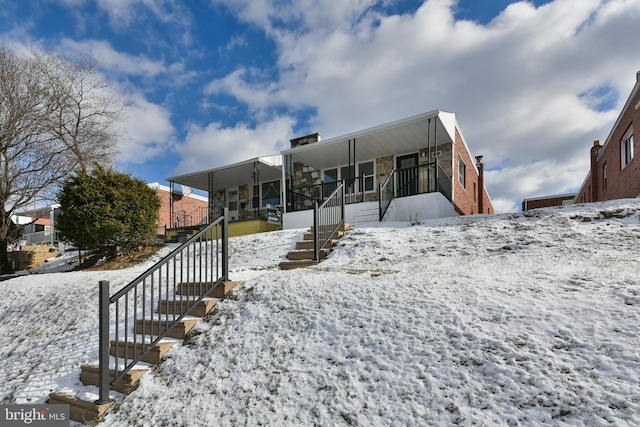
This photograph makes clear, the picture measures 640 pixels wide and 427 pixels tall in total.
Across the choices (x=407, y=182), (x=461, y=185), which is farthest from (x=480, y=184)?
(x=407, y=182)

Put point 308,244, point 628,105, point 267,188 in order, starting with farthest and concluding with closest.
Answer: point 267,188, point 628,105, point 308,244

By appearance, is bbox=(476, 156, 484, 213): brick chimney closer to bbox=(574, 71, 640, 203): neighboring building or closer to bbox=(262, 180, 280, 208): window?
bbox=(574, 71, 640, 203): neighboring building

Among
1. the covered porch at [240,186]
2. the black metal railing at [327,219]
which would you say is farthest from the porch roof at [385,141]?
the black metal railing at [327,219]

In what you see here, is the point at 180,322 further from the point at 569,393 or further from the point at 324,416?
the point at 569,393

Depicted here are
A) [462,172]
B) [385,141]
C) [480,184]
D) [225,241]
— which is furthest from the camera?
[480,184]

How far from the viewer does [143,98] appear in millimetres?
17609

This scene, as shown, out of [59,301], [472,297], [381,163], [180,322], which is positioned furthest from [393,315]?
[381,163]

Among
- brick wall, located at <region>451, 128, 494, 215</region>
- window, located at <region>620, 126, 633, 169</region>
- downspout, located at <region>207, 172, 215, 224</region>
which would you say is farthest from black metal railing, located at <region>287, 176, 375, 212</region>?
window, located at <region>620, 126, 633, 169</region>

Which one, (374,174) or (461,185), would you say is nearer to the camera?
(461,185)

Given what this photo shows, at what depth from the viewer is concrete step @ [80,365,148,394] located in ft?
11.3

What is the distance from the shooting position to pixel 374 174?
14.7 metres

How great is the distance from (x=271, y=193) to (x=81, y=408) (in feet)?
51.7

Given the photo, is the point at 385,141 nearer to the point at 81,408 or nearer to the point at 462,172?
the point at 462,172

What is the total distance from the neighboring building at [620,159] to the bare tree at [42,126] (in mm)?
20028
